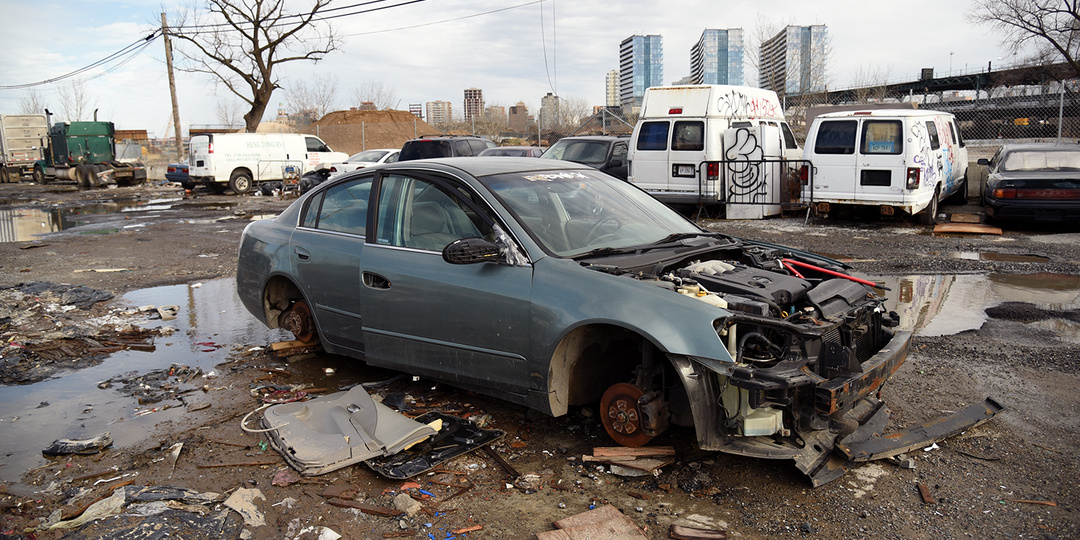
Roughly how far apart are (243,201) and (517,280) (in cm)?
2104

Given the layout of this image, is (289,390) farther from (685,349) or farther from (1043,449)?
(1043,449)

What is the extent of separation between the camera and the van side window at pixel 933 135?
41.6 feet

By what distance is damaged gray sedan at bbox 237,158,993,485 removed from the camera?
339 centimetres

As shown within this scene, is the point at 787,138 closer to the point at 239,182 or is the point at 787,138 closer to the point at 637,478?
the point at 637,478

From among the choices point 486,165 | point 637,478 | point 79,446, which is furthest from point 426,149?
point 637,478

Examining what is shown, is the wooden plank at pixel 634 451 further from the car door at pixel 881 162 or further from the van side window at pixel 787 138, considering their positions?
the van side window at pixel 787 138

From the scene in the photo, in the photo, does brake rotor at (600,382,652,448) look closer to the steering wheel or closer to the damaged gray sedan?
the damaged gray sedan

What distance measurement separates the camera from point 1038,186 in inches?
452

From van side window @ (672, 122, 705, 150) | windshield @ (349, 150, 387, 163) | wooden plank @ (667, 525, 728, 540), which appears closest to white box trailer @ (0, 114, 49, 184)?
windshield @ (349, 150, 387, 163)

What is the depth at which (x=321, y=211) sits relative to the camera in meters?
5.38

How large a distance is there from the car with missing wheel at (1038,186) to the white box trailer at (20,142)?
44.2 m

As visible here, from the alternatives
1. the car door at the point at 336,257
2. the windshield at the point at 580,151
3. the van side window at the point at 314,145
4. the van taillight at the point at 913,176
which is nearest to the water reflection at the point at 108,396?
the car door at the point at 336,257

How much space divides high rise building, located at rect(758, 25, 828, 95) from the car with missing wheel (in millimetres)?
16703

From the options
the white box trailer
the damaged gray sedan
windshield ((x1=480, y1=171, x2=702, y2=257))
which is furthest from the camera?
the white box trailer
